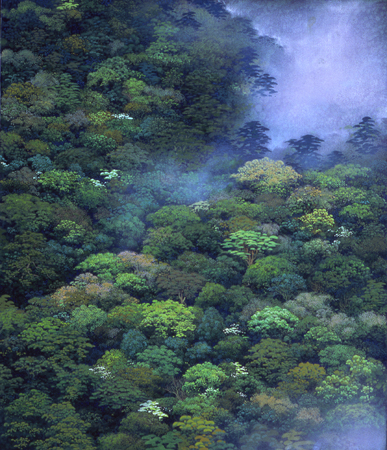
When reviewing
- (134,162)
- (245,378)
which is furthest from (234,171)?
(245,378)

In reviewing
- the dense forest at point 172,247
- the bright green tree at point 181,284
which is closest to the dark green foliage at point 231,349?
the dense forest at point 172,247

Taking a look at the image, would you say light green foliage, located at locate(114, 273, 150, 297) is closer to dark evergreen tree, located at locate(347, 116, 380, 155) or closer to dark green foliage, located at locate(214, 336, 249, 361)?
dark green foliage, located at locate(214, 336, 249, 361)

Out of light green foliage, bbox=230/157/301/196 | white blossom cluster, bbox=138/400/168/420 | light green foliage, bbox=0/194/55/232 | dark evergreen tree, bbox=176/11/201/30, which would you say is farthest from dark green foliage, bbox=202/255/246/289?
dark evergreen tree, bbox=176/11/201/30

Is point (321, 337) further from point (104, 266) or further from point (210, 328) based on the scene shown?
point (104, 266)

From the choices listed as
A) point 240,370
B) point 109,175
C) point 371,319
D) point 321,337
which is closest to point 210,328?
point 240,370

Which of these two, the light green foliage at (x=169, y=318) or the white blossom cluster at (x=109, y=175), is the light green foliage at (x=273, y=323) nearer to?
the light green foliage at (x=169, y=318)

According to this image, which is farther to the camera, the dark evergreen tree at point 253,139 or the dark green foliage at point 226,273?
the dark evergreen tree at point 253,139

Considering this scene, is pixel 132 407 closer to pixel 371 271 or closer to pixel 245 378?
pixel 245 378
